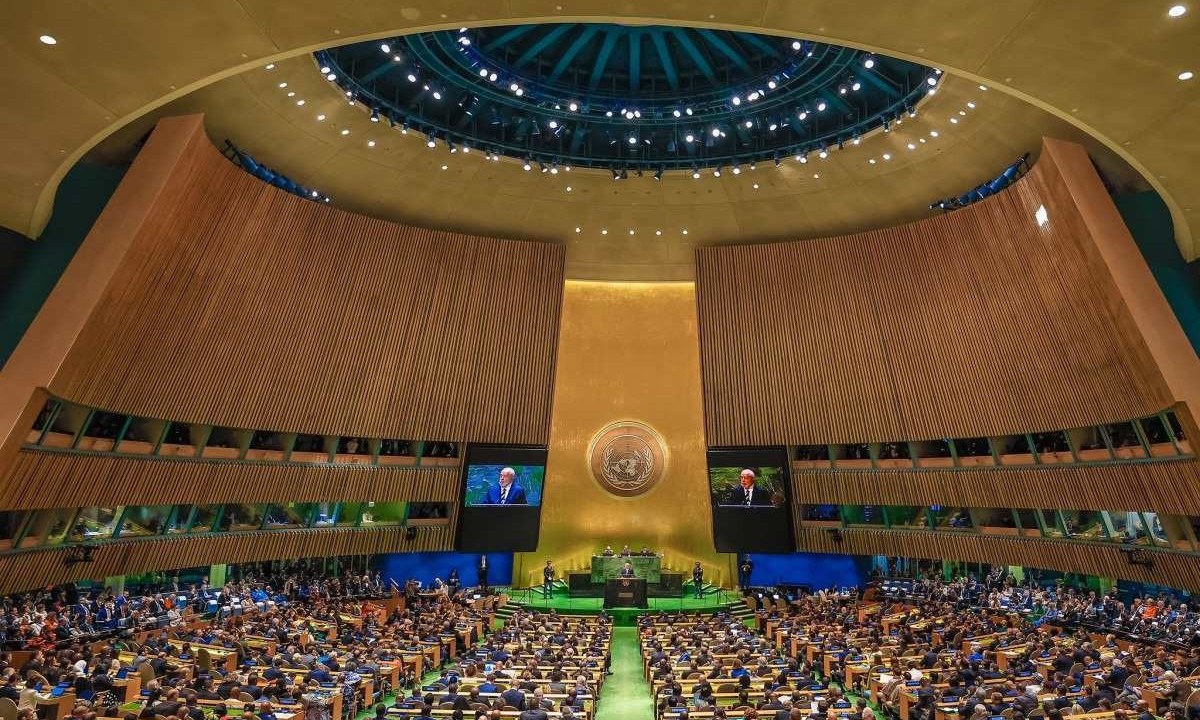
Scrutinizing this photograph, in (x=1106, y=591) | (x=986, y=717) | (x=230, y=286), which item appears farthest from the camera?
(x=1106, y=591)

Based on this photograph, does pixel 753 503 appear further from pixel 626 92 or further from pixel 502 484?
pixel 626 92

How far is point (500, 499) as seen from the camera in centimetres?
1975

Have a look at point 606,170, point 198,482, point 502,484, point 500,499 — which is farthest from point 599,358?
point 198,482

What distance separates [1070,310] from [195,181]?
17.3m

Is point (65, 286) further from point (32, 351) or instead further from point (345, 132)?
point (345, 132)

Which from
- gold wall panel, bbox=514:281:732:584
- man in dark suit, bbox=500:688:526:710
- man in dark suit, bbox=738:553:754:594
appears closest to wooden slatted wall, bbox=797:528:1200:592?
man in dark suit, bbox=738:553:754:594

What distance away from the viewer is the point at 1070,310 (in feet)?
45.7

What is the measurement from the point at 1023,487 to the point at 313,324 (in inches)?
666

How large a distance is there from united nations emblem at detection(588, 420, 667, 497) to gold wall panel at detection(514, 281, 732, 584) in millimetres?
217

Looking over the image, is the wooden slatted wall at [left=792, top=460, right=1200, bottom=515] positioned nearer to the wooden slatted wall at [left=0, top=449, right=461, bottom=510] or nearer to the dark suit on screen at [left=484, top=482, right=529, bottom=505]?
the dark suit on screen at [left=484, top=482, right=529, bottom=505]

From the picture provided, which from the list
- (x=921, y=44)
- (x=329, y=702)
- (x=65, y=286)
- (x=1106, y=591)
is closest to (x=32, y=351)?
(x=65, y=286)

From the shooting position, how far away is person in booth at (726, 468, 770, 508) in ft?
65.3

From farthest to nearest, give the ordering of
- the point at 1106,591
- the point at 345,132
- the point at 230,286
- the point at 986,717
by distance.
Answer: the point at 1106,591, the point at 345,132, the point at 230,286, the point at 986,717

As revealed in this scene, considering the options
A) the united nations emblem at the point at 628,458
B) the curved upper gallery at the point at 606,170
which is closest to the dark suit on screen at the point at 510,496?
the united nations emblem at the point at 628,458
